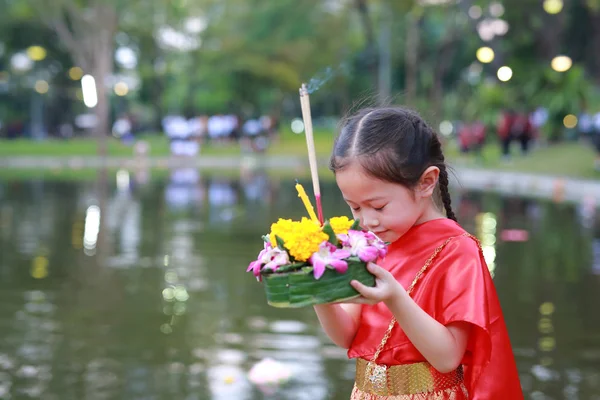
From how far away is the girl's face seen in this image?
2.49 m

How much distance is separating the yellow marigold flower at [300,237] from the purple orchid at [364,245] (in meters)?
0.06

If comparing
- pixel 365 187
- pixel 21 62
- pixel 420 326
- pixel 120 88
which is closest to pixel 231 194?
pixel 365 187

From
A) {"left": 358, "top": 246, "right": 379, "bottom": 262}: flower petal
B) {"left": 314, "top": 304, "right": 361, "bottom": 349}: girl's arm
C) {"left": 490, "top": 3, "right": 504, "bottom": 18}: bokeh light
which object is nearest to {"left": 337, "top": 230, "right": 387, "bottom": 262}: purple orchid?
{"left": 358, "top": 246, "right": 379, "bottom": 262}: flower petal

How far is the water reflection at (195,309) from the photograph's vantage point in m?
5.91

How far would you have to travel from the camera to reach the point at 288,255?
2.31m

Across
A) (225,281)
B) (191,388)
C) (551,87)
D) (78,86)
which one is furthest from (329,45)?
(191,388)

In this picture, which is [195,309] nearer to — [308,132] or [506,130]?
[308,132]

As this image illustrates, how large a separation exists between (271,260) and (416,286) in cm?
42

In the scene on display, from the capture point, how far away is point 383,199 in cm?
251

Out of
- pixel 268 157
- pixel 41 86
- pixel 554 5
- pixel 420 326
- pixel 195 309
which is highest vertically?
pixel 41 86

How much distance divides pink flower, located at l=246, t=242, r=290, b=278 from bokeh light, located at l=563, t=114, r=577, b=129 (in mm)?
31994

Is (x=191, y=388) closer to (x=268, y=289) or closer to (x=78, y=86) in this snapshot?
(x=268, y=289)

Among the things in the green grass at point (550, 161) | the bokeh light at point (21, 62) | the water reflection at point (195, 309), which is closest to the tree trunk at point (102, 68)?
the green grass at point (550, 161)

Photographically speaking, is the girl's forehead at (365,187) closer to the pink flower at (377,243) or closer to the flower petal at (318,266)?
the pink flower at (377,243)
